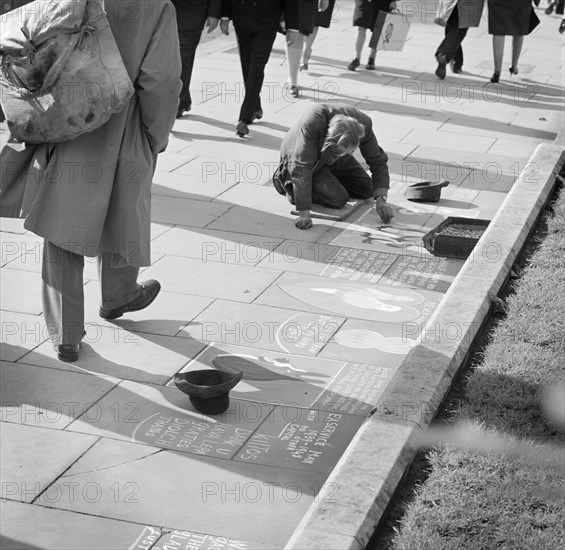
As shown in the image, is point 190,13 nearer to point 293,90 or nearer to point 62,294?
point 293,90

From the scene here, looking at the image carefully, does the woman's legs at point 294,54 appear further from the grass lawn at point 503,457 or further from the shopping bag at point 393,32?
the grass lawn at point 503,457

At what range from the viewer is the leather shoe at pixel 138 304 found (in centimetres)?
553

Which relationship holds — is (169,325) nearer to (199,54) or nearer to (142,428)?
(142,428)

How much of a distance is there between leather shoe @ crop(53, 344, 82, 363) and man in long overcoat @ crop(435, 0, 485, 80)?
8.38m

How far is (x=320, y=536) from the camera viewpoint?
341 centimetres

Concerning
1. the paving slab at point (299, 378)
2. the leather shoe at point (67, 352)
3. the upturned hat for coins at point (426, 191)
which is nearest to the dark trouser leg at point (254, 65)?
the upturned hat for coins at point (426, 191)

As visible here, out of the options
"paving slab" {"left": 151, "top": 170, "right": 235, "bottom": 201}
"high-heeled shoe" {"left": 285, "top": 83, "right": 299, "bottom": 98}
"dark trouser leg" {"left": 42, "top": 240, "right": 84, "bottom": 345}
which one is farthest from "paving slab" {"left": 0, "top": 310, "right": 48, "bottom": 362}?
"high-heeled shoe" {"left": 285, "top": 83, "right": 299, "bottom": 98}

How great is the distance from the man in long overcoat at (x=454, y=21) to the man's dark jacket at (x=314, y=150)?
222 inches

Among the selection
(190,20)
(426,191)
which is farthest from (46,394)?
(190,20)

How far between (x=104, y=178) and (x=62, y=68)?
0.54 m

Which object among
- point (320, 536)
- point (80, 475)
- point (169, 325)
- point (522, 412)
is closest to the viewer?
point (320, 536)

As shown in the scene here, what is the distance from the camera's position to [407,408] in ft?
14.1

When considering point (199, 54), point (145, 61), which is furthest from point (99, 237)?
point (199, 54)

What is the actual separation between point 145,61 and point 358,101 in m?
6.69
